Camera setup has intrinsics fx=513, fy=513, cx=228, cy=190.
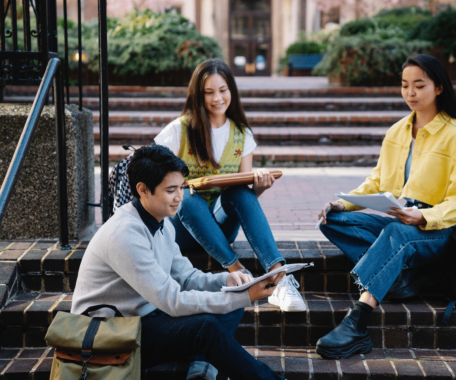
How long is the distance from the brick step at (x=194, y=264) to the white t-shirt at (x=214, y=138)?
614mm

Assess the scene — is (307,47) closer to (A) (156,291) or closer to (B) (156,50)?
(B) (156,50)

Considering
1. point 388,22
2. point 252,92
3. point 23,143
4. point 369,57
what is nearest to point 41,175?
point 23,143

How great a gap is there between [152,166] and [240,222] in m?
0.93

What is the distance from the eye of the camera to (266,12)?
2150 centimetres

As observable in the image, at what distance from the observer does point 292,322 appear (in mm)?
2744

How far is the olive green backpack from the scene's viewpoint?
1876 mm

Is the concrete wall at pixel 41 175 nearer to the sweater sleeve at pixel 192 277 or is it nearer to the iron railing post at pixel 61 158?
the iron railing post at pixel 61 158

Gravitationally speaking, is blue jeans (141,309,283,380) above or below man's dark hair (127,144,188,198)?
below

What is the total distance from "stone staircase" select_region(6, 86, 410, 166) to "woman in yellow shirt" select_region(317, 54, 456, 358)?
3786 mm

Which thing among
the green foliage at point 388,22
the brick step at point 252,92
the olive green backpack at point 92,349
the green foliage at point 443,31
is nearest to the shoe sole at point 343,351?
the olive green backpack at point 92,349

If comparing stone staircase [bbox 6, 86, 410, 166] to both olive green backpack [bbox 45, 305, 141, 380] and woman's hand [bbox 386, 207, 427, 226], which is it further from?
olive green backpack [bbox 45, 305, 141, 380]

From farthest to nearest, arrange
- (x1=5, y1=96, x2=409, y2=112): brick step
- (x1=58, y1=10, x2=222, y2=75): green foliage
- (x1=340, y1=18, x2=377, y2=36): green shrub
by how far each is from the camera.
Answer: (x1=340, y1=18, x2=377, y2=36): green shrub < (x1=58, y1=10, x2=222, y2=75): green foliage < (x1=5, y1=96, x2=409, y2=112): brick step

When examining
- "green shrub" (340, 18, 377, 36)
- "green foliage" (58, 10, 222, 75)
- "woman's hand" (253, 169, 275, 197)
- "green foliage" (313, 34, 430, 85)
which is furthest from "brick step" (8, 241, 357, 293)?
"green shrub" (340, 18, 377, 36)

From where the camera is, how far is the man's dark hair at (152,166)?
204 centimetres
